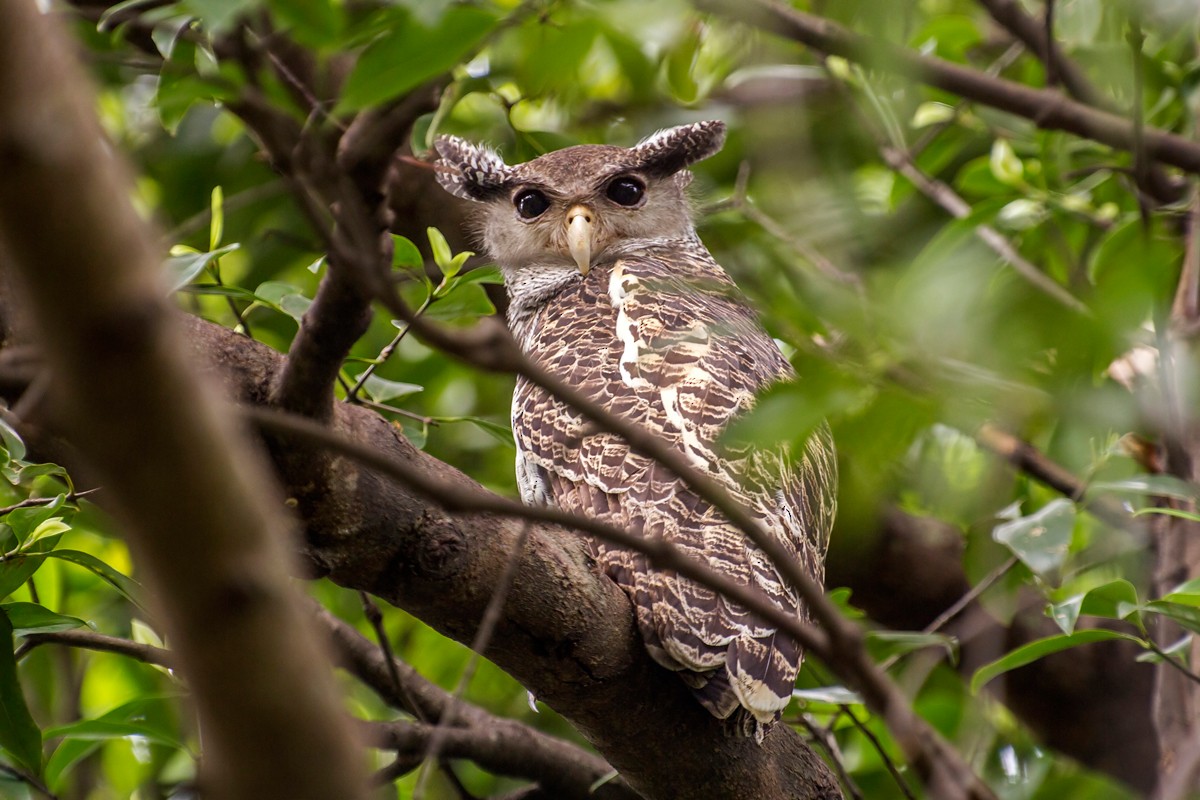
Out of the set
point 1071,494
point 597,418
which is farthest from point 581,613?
point 1071,494

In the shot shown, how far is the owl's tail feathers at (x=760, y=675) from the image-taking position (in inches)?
102

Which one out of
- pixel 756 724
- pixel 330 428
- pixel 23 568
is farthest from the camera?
pixel 756 724

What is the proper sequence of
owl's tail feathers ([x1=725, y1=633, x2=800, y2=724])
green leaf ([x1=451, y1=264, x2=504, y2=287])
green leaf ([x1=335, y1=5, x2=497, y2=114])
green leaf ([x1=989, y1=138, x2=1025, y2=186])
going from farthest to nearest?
green leaf ([x1=989, y1=138, x2=1025, y2=186]), green leaf ([x1=451, y1=264, x2=504, y2=287]), owl's tail feathers ([x1=725, y1=633, x2=800, y2=724]), green leaf ([x1=335, y1=5, x2=497, y2=114])

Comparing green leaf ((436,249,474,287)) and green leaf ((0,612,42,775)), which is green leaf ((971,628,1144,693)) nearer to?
green leaf ((436,249,474,287))

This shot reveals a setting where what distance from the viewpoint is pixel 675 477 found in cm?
310

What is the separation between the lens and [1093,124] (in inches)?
134

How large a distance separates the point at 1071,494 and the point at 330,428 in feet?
9.47

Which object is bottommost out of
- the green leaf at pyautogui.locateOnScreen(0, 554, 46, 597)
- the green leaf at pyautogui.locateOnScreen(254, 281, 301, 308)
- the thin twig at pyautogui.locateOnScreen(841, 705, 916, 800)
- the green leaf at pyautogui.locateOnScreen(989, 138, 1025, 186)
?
the thin twig at pyautogui.locateOnScreen(841, 705, 916, 800)

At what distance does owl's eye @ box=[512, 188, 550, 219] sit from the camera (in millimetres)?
4781

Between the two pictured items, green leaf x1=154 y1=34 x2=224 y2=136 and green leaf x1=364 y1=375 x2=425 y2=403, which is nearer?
green leaf x1=154 y1=34 x2=224 y2=136

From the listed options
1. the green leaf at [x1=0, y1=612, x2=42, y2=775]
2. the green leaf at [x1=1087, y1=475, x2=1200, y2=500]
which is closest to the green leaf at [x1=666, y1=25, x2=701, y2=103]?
the green leaf at [x1=1087, y1=475, x2=1200, y2=500]

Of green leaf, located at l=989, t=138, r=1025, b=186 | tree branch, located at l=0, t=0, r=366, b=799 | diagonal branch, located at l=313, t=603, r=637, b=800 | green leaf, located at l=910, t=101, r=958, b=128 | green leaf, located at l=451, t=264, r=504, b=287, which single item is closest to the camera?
tree branch, located at l=0, t=0, r=366, b=799

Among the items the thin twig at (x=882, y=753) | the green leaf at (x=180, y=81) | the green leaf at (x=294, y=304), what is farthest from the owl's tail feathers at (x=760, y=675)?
the green leaf at (x=180, y=81)

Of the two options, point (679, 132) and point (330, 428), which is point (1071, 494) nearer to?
point (679, 132)
